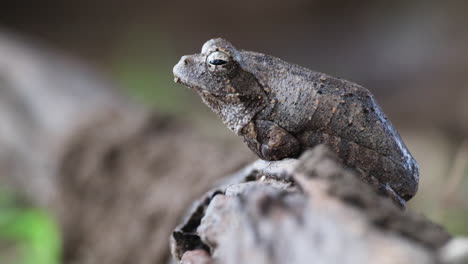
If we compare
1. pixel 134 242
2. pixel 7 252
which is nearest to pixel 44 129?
pixel 7 252

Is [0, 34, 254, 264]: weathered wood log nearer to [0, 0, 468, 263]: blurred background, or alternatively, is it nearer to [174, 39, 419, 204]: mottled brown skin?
[174, 39, 419, 204]: mottled brown skin

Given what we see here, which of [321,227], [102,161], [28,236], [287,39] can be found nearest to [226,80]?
[321,227]

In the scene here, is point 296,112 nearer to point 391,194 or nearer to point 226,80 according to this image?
point 226,80

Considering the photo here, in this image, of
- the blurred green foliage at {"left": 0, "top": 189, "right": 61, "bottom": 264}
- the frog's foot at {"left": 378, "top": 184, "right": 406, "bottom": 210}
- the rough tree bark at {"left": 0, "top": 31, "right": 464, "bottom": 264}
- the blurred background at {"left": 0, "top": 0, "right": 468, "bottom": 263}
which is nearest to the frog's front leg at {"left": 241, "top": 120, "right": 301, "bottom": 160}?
the rough tree bark at {"left": 0, "top": 31, "right": 464, "bottom": 264}

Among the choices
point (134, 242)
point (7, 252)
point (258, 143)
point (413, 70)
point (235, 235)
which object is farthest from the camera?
point (413, 70)

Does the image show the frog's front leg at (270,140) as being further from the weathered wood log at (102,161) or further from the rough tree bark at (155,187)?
the weathered wood log at (102,161)

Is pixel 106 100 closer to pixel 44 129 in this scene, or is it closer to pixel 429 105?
pixel 44 129

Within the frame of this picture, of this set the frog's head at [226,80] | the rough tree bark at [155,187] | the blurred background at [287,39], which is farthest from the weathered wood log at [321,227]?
the blurred background at [287,39]
